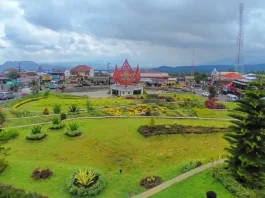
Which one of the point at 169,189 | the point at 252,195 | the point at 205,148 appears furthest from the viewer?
the point at 205,148

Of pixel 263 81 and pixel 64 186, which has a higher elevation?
pixel 263 81

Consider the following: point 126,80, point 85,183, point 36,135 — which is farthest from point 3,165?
point 126,80

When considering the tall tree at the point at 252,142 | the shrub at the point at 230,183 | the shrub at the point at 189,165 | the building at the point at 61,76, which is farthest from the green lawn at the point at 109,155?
the building at the point at 61,76

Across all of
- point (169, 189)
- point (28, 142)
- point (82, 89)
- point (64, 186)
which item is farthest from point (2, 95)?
point (169, 189)

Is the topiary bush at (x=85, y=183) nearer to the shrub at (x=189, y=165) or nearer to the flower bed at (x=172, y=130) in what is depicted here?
the shrub at (x=189, y=165)

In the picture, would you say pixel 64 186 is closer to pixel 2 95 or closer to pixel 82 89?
pixel 2 95

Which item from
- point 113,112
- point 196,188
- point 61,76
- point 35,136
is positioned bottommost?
point 196,188

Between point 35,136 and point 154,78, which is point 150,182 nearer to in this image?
point 35,136
